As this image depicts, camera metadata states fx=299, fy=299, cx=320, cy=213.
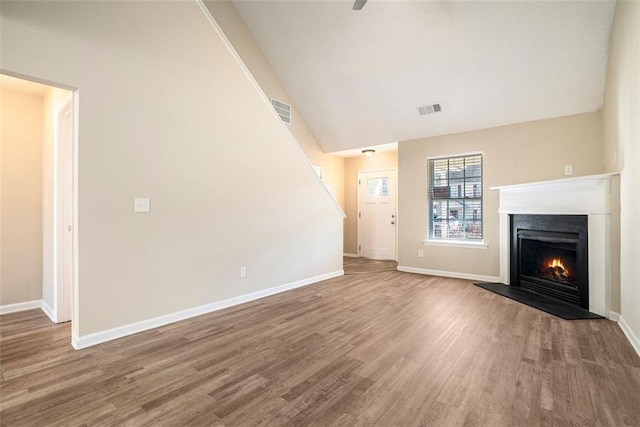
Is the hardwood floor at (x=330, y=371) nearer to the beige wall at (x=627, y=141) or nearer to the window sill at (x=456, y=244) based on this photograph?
the beige wall at (x=627, y=141)

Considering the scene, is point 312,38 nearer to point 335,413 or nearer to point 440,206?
point 440,206

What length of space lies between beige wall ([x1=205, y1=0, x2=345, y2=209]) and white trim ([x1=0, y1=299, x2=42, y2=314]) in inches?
170

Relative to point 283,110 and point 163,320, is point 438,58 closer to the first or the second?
point 283,110

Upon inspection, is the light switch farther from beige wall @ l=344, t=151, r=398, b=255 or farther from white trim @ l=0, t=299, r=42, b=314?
beige wall @ l=344, t=151, r=398, b=255

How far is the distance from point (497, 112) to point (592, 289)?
265cm

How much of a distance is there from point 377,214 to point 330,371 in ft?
17.7

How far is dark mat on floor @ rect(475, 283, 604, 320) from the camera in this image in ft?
10.7

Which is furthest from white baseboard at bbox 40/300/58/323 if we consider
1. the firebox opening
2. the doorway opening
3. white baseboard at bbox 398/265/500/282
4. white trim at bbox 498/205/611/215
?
the firebox opening

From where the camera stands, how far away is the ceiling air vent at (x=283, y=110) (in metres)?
5.35

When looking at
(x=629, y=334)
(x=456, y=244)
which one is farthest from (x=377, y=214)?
(x=629, y=334)

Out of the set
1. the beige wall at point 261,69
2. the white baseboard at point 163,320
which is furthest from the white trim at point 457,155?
the white baseboard at point 163,320

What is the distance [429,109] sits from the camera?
15.7ft

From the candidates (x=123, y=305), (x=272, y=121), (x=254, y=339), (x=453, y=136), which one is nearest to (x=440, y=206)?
(x=453, y=136)

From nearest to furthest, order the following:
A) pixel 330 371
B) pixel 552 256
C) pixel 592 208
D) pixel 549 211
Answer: pixel 330 371 < pixel 592 208 < pixel 549 211 < pixel 552 256
